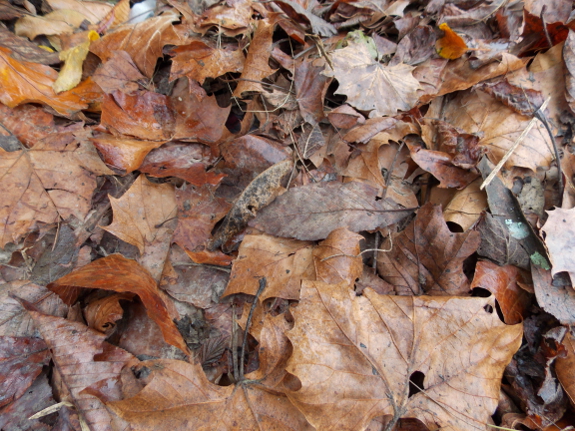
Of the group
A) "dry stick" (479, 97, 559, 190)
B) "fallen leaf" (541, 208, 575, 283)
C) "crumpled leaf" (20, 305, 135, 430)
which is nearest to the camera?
"crumpled leaf" (20, 305, 135, 430)

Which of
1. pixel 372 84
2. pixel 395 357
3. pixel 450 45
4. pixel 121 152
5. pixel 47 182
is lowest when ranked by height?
pixel 395 357

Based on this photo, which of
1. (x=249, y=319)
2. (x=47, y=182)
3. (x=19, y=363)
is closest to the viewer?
(x=19, y=363)

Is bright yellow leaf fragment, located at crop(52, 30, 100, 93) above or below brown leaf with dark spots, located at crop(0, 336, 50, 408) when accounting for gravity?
above

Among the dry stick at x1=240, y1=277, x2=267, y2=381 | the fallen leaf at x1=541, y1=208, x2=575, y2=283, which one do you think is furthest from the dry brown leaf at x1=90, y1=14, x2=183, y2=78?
the fallen leaf at x1=541, y1=208, x2=575, y2=283

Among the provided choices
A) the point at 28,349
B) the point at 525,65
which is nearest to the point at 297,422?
the point at 28,349

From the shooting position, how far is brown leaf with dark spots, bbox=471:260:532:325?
5.35 feet

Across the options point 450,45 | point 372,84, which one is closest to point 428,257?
point 372,84

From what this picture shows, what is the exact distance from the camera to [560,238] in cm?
163

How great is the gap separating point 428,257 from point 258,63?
1568mm

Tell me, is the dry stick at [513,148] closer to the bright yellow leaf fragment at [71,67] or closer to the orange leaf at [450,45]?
the orange leaf at [450,45]

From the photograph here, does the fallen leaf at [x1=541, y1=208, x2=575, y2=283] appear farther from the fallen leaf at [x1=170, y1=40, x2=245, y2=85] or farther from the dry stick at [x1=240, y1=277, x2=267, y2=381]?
the fallen leaf at [x1=170, y1=40, x2=245, y2=85]

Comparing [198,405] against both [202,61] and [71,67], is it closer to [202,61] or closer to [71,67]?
[202,61]

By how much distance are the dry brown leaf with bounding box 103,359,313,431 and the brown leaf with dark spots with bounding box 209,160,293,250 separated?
0.67m

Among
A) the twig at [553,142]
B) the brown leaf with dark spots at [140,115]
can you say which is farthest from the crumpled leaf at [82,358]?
the twig at [553,142]
